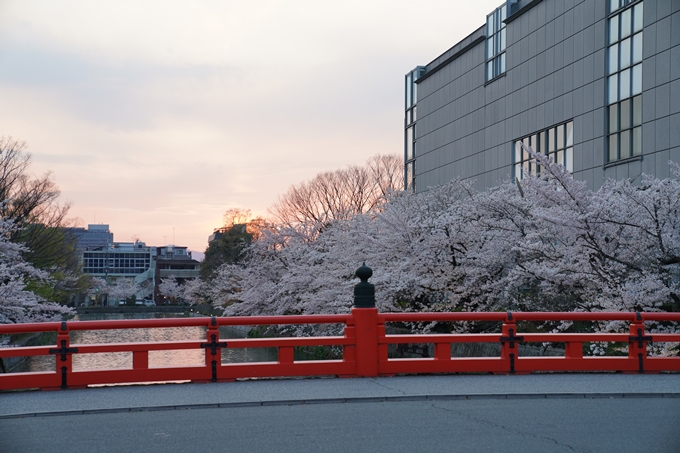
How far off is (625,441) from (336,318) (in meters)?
4.93

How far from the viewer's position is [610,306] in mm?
17641

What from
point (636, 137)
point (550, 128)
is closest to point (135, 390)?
point (636, 137)

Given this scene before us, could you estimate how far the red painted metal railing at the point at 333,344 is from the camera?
32.8 ft

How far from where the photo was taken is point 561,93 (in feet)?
132

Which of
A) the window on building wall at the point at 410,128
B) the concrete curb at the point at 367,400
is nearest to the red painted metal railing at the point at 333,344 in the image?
the concrete curb at the point at 367,400

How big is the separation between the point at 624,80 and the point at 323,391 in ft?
101

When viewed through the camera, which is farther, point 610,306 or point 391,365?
point 610,306

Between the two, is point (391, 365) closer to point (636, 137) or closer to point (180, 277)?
point (636, 137)

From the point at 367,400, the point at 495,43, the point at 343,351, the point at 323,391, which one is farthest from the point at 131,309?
the point at 367,400

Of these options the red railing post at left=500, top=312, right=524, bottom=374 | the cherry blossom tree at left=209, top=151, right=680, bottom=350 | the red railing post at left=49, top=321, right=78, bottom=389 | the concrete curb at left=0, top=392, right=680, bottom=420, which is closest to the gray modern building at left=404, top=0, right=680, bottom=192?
the cherry blossom tree at left=209, top=151, right=680, bottom=350

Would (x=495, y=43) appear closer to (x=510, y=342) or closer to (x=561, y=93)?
(x=561, y=93)

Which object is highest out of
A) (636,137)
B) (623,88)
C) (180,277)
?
(623,88)

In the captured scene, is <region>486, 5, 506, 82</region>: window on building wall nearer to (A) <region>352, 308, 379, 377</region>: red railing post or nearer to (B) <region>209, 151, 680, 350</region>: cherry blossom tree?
(B) <region>209, 151, 680, 350</region>: cherry blossom tree

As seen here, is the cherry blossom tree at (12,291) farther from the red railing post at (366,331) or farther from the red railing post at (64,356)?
the red railing post at (366,331)
